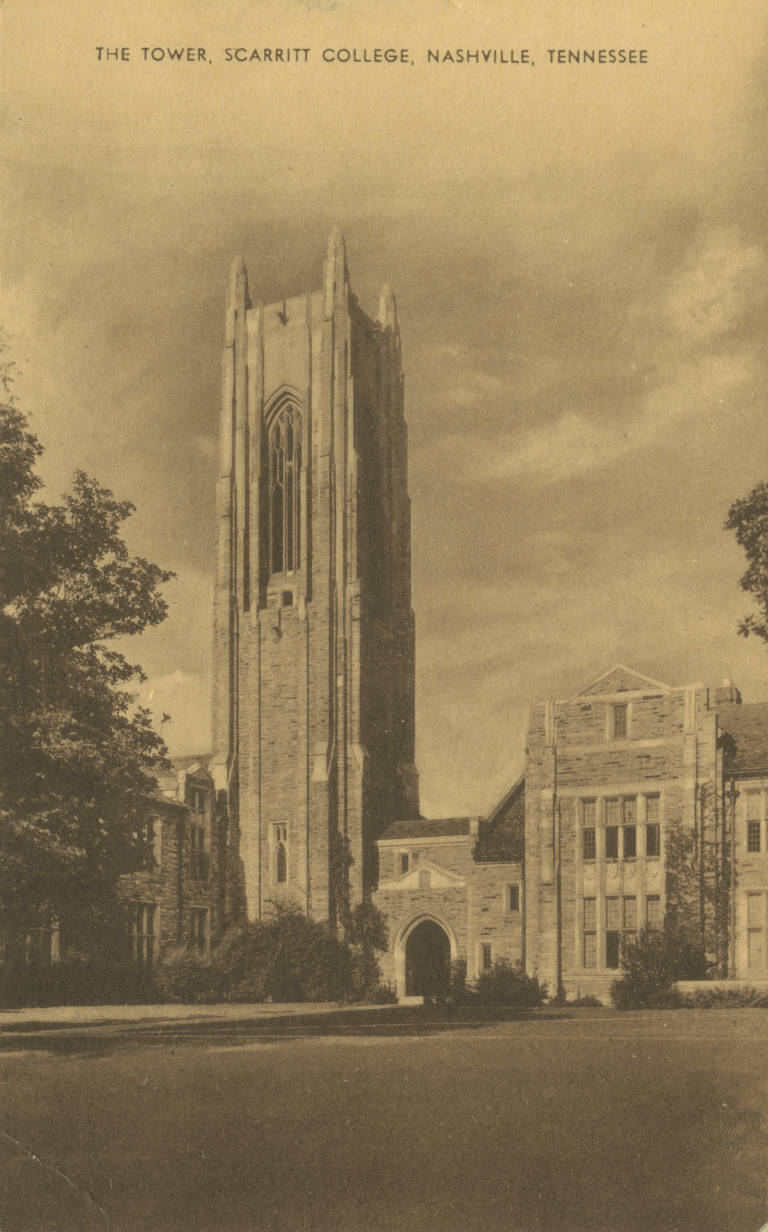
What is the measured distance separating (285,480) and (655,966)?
14.4 m

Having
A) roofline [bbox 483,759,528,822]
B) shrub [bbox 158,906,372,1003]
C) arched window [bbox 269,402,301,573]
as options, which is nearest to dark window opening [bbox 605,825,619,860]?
roofline [bbox 483,759,528,822]

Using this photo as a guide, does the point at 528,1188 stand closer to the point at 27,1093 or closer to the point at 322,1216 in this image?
the point at 322,1216

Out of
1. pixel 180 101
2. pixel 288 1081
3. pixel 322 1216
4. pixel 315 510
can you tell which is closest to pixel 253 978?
pixel 315 510

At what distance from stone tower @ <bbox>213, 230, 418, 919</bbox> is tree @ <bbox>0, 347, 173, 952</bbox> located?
24.2 feet

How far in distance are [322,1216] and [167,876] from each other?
17.7m

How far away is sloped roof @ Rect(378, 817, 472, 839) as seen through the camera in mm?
26422

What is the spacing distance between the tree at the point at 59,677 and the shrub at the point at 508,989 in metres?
9.22

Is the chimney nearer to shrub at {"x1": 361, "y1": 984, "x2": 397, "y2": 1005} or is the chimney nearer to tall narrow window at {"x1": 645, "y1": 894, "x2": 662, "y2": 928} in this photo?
tall narrow window at {"x1": 645, "y1": 894, "x2": 662, "y2": 928}

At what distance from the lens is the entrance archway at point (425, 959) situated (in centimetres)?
2838

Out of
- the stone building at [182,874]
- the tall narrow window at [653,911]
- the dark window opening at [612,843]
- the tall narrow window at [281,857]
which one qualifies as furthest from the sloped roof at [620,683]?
the tall narrow window at [281,857]

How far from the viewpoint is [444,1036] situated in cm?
1284

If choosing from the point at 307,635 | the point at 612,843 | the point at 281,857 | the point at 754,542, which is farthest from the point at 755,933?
the point at 281,857

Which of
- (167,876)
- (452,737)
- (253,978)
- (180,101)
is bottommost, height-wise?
(253,978)

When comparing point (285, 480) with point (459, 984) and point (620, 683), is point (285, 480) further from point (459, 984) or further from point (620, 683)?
point (620, 683)
